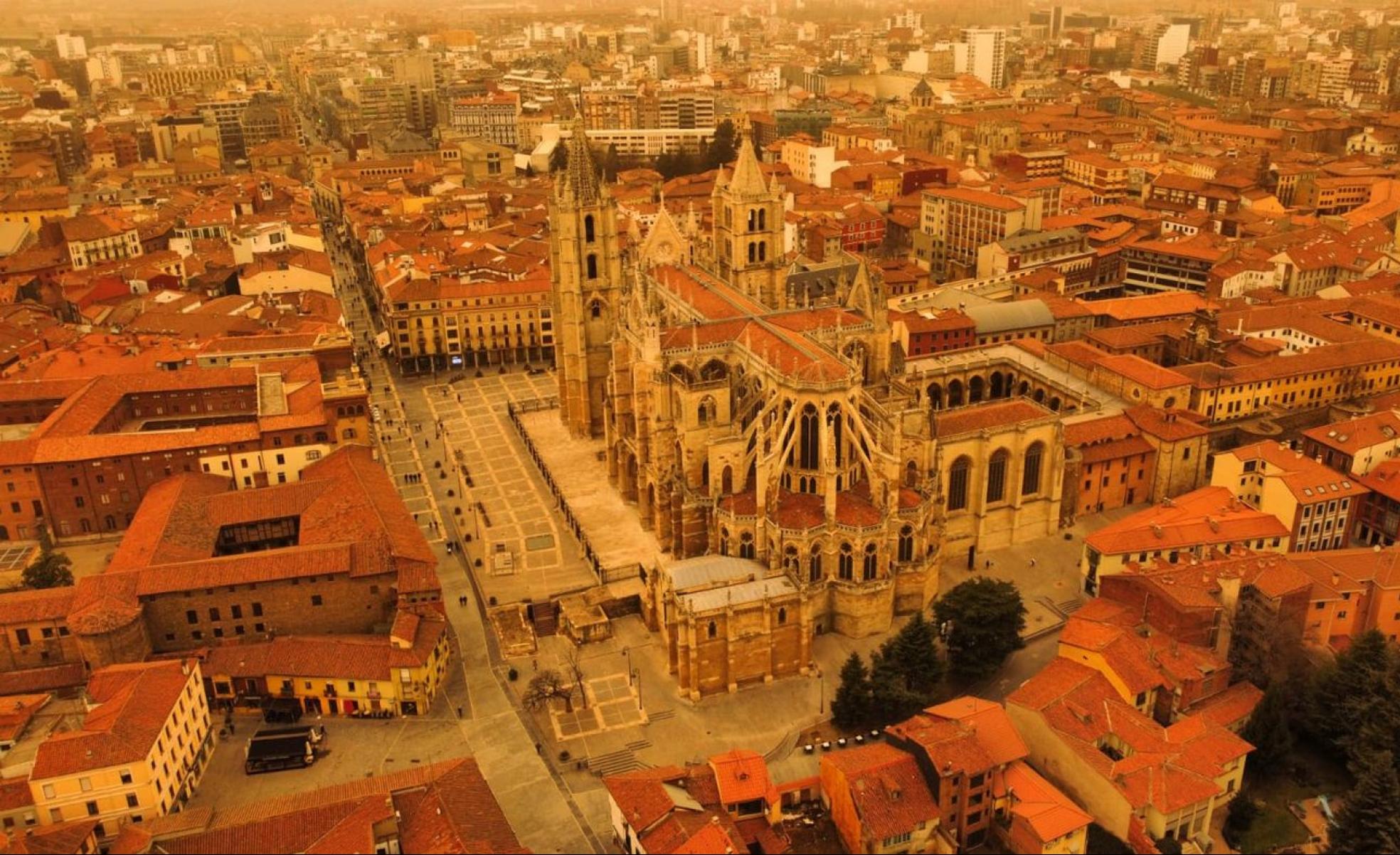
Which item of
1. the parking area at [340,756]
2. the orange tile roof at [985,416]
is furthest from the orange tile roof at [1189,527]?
the parking area at [340,756]

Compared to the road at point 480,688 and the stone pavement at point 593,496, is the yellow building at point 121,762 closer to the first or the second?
the road at point 480,688

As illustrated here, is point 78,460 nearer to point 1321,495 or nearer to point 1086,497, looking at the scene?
point 1086,497

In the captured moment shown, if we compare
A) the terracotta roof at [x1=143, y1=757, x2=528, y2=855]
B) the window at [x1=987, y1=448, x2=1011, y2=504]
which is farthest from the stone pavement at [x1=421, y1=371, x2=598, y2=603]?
the window at [x1=987, y1=448, x2=1011, y2=504]

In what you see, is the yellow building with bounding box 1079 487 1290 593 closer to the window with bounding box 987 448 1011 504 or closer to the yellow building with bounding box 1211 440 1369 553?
the yellow building with bounding box 1211 440 1369 553

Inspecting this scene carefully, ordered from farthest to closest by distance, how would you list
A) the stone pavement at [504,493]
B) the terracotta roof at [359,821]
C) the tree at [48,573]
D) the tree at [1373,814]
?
the stone pavement at [504,493] → the tree at [48,573] → the tree at [1373,814] → the terracotta roof at [359,821]

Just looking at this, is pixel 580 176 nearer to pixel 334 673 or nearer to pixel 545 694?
pixel 545 694
